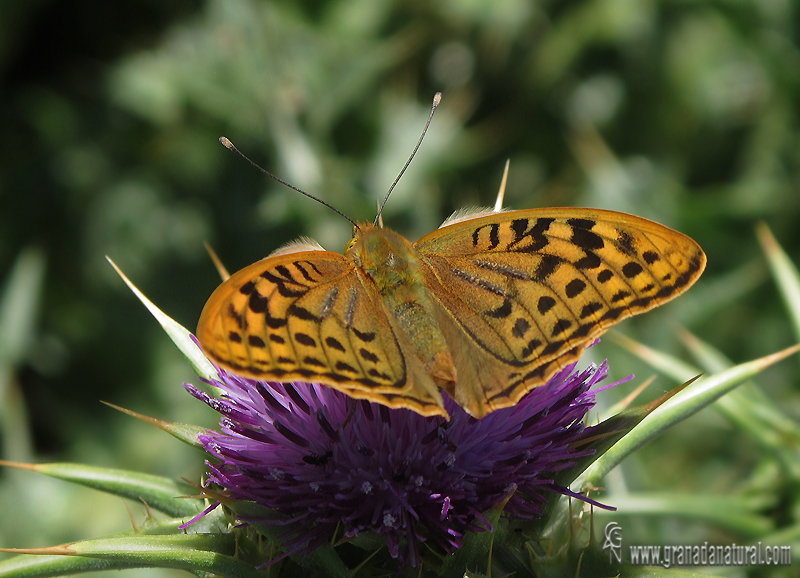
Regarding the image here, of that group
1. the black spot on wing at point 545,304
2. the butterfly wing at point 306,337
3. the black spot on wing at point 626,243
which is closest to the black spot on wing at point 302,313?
the butterfly wing at point 306,337

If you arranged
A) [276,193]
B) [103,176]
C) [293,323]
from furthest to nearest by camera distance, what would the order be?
1. [103,176]
2. [276,193]
3. [293,323]

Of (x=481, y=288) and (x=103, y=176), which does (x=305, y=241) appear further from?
(x=103, y=176)

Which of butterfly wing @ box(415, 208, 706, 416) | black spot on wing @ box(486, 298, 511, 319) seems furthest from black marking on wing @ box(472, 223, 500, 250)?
black spot on wing @ box(486, 298, 511, 319)

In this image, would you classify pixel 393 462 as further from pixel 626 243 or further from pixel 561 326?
pixel 626 243

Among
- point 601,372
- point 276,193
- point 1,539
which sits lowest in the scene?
point 1,539

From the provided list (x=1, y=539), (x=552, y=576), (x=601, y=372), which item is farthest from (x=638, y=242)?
(x=1, y=539)

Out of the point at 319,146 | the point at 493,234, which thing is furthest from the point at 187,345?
the point at 319,146
